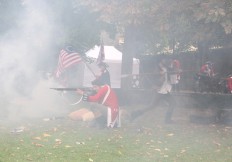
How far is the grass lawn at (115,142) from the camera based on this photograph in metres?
7.85

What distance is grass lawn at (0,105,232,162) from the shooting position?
309 inches

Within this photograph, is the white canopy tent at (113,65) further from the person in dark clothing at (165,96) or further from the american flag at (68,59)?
the person in dark clothing at (165,96)

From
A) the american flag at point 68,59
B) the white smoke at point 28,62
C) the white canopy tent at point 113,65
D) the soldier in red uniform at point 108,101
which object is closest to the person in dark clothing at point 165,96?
the soldier in red uniform at point 108,101

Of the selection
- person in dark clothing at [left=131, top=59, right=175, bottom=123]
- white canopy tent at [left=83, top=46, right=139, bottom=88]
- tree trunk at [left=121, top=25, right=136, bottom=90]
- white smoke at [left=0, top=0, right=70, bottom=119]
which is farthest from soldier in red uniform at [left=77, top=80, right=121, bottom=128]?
white canopy tent at [left=83, top=46, right=139, bottom=88]

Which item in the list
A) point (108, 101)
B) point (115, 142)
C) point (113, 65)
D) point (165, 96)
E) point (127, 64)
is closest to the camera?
point (115, 142)

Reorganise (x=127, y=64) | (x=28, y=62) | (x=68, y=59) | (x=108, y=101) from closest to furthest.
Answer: (x=108, y=101)
(x=68, y=59)
(x=28, y=62)
(x=127, y=64)

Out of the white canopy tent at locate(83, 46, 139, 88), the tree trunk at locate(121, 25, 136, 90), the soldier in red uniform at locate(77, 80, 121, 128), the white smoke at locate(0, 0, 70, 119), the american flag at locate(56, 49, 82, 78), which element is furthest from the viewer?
the white canopy tent at locate(83, 46, 139, 88)

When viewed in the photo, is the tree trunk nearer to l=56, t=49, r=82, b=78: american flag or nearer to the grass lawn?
l=56, t=49, r=82, b=78: american flag

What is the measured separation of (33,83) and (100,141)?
9.21 metres

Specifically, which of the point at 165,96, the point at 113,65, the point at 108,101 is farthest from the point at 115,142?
the point at 113,65

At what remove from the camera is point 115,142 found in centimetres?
939

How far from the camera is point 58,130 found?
35.2 feet

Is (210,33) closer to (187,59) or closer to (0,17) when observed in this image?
(0,17)

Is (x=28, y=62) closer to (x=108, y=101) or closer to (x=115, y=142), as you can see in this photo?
(x=108, y=101)
